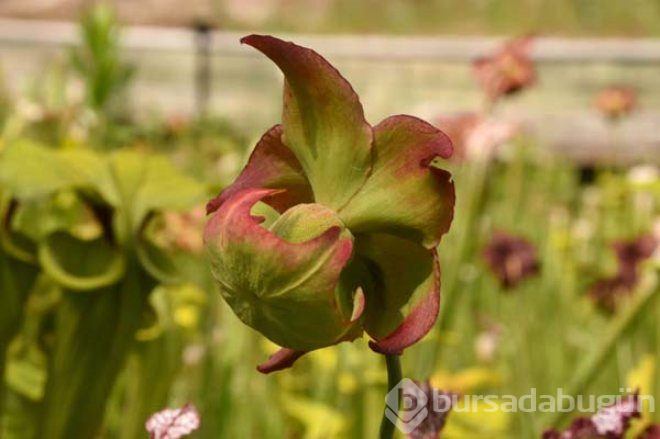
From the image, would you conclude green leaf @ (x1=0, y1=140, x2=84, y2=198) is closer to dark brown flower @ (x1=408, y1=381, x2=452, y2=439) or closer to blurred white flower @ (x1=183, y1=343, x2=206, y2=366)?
dark brown flower @ (x1=408, y1=381, x2=452, y2=439)

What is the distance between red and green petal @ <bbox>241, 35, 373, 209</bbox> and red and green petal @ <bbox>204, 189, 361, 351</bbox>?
0.8 inches

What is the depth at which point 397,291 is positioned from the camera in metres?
0.39

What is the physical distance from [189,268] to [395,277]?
1450 mm

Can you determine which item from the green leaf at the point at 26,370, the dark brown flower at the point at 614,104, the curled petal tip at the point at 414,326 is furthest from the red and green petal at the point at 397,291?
the dark brown flower at the point at 614,104

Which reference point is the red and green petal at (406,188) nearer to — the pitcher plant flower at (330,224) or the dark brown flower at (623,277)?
the pitcher plant flower at (330,224)

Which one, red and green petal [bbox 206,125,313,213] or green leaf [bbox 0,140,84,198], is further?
green leaf [bbox 0,140,84,198]

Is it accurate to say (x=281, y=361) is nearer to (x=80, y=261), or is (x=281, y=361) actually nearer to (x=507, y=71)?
(x=80, y=261)

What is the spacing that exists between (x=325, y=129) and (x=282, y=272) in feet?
0.19

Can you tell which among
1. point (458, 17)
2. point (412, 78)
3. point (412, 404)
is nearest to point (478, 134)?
point (412, 404)

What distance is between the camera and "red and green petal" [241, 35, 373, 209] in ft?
1.26

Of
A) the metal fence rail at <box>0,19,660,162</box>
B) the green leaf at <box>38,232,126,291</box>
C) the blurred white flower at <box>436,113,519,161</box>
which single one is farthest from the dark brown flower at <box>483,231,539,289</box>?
the metal fence rail at <box>0,19,660,162</box>

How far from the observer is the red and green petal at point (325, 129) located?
1.26 feet

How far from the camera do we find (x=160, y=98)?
474 cm

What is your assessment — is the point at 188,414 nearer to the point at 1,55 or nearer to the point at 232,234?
the point at 232,234
